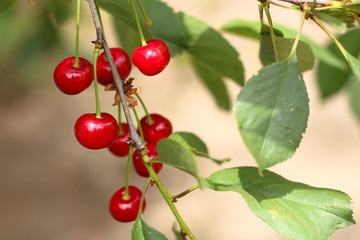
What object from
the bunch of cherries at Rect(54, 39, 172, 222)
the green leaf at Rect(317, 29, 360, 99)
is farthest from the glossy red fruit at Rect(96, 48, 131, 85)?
the green leaf at Rect(317, 29, 360, 99)

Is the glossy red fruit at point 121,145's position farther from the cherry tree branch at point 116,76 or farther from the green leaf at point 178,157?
the green leaf at point 178,157

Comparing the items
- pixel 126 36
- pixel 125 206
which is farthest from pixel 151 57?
pixel 126 36

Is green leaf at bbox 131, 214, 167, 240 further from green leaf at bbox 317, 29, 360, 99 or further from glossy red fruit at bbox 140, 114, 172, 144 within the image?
green leaf at bbox 317, 29, 360, 99

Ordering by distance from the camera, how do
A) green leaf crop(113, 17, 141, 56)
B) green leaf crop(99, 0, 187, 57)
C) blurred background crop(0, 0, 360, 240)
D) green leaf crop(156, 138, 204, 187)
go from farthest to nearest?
blurred background crop(0, 0, 360, 240) → green leaf crop(113, 17, 141, 56) → green leaf crop(99, 0, 187, 57) → green leaf crop(156, 138, 204, 187)

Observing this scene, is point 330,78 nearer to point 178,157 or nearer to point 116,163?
point 178,157

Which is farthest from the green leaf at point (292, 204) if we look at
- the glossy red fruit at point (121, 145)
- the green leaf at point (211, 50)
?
the green leaf at point (211, 50)

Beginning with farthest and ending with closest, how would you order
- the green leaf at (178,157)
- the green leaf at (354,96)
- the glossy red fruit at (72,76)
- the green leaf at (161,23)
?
1. the green leaf at (354,96)
2. the green leaf at (161,23)
3. the glossy red fruit at (72,76)
4. the green leaf at (178,157)
